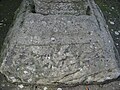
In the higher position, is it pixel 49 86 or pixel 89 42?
pixel 89 42

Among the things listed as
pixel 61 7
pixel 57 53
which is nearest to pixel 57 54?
pixel 57 53

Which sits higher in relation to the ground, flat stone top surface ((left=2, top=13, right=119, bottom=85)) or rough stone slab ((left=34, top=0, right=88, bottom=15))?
rough stone slab ((left=34, top=0, right=88, bottom=15))

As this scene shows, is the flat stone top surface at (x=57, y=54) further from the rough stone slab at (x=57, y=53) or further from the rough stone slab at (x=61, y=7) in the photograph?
the rough stone slab at (x=61, y=7)

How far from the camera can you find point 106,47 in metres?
2.27

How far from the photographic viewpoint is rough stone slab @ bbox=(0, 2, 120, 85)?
83.4 inches

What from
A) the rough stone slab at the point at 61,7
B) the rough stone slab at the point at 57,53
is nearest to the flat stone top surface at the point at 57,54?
the rough stone slab at the point at 57,53

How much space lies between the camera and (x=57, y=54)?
2.16 m

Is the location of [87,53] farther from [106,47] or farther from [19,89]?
[19,89]

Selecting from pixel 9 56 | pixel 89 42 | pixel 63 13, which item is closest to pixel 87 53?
pixel 89 42

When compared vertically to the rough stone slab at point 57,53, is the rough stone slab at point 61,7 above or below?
above

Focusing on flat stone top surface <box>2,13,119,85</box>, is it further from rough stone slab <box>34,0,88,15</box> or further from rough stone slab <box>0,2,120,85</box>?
rough stone slab <box>34,0,88,15</box>

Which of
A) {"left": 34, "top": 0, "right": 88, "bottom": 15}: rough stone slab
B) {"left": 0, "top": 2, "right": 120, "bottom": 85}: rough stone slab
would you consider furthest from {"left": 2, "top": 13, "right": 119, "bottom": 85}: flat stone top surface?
{"left": 34, "top": 0, "right": 88, "bottom": 15}: rough stone slab

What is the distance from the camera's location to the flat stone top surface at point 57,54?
6.94 ft

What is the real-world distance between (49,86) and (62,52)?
28cm
